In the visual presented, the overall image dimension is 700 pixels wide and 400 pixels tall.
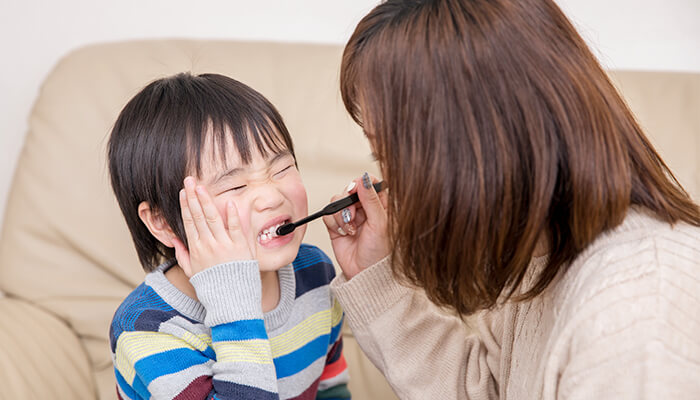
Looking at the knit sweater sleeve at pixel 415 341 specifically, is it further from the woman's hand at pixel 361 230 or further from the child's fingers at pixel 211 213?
the child's fingers at pixel 211 213

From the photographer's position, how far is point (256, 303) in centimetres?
94

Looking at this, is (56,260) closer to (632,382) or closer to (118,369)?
(118,369)

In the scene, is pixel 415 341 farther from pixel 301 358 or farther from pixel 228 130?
pixel 228 130

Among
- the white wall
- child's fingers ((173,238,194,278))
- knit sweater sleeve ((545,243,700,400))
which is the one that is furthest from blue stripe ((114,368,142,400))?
the white wall

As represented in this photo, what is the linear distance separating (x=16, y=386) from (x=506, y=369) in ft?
2.89

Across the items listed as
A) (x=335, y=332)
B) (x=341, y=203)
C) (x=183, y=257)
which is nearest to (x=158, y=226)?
(x=183, y=257)

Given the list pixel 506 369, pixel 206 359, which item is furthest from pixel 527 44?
pixel 206 359

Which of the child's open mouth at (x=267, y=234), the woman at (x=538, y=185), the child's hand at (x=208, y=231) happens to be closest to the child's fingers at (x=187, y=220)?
the child's hand at (x=208, y=231)

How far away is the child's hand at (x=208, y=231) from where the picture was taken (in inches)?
36.3

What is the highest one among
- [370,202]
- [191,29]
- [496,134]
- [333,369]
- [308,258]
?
[191,29]

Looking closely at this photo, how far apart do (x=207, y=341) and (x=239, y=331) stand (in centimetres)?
11

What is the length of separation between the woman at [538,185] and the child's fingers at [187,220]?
0.33 metres

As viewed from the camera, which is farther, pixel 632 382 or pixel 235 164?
pixel 235 164

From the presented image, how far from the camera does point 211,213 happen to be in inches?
36.3
